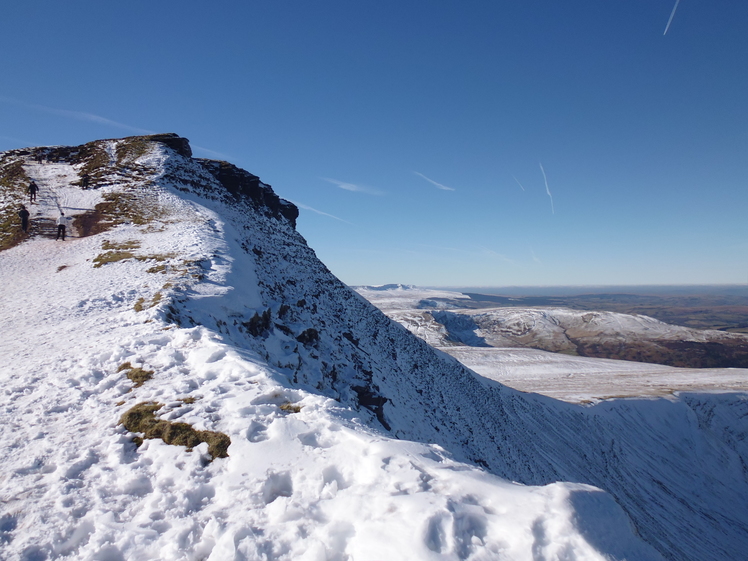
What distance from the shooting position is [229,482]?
510 cm

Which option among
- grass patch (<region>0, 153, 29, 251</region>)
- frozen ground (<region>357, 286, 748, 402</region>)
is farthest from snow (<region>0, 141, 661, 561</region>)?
frozen ground (<region>357, 286, 748, 402</region>)

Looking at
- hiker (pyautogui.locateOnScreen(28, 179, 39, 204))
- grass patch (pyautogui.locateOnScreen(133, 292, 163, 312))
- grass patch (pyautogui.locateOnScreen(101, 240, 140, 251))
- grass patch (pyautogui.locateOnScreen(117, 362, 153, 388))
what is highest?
hiker (pyautogui.locateOnScreen(28, 179, 39, 204))

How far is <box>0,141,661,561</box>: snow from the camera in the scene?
395 centimetres

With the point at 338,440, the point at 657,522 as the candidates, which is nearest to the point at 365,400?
the point at 338,440

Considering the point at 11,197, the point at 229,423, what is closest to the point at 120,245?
the point at 11,197

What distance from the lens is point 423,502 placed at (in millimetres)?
4262

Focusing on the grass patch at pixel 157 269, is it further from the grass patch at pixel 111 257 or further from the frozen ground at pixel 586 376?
the frozen ground at pixel 586 376

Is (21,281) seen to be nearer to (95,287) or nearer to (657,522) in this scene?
(95,287)

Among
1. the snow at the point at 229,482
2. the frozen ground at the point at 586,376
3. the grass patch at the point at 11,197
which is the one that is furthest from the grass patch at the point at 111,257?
the frozen ground at the point at 586,376

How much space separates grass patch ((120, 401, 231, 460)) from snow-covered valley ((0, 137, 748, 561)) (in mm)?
127

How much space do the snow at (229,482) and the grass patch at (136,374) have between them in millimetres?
166

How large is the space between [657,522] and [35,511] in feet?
150

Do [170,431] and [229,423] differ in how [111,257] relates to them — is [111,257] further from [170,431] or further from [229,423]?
[229,423]

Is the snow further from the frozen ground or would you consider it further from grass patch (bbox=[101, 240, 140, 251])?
the frozen ground
